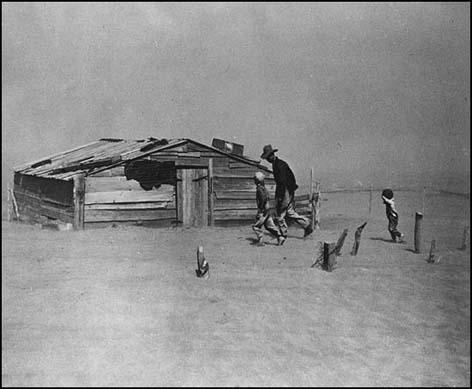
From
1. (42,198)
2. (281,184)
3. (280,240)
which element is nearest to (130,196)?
(42,198)

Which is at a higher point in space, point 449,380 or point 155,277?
point 155,277

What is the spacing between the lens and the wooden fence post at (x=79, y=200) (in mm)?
15055

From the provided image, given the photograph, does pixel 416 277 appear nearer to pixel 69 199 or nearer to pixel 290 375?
pixel 290 375

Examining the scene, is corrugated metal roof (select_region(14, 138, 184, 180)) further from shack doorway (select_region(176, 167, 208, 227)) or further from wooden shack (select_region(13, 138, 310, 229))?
shack doorway (select_region(176, 167, 208, 227))

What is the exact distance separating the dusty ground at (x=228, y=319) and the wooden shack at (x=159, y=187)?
429 centimetres

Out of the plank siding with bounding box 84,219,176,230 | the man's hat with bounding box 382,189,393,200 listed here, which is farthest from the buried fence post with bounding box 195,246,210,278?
the plank siding with bounding box 84,219,176,230

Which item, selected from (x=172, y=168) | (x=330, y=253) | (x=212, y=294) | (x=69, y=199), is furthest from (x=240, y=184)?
(x=212, y=294)

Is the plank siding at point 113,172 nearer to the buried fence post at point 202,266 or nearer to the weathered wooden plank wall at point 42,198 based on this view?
the weathered wooden plank wall at point 42,198

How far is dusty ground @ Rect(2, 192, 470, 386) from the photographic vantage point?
5312 millimetres

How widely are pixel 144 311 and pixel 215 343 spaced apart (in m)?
1.35

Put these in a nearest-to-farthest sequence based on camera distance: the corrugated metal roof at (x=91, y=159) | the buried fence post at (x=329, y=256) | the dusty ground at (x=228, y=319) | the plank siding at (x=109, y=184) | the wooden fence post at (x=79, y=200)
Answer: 1. the dusty ground at (x=228, y=319)
2. the buried fence post at (x=329, y=256)
3. the wooden fence post at (x=79, y=200)
4. the plank siding at (x=109, y=184)
5. the corrugated metal roof at (x=91, y=159)

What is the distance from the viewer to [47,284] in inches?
307

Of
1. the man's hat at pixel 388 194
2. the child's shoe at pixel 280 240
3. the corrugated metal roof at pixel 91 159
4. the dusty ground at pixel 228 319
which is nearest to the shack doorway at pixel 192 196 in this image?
the corrugated metal roof at pixel 91 159

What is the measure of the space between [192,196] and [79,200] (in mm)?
3673
